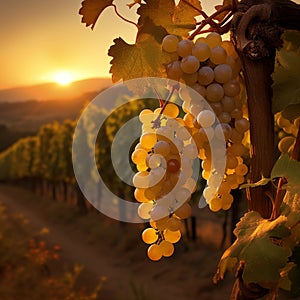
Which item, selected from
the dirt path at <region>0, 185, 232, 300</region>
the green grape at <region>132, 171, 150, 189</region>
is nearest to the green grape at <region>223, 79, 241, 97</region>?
the green grape at <region>132, 171, 150, 189</region>

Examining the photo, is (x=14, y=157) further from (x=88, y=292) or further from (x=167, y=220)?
(x=167, y=220)

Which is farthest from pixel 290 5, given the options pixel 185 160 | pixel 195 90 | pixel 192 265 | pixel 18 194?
pixel 18 194

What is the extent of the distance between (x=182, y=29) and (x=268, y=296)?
52cm

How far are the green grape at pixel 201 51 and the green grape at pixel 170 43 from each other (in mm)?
33

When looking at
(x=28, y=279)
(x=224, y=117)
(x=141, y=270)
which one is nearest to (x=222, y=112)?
(x=224, y=117)

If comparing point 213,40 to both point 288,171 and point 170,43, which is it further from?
point 288,171

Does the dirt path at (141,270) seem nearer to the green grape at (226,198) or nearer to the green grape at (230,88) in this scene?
the green grape at (226,198)

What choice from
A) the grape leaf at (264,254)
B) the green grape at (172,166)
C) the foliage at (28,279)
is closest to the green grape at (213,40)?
the green grape at (172,166)

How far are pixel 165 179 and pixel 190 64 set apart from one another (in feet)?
0.66

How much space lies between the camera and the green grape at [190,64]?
2.83ft

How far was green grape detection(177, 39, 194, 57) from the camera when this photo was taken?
876mm

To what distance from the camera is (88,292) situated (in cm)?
1051

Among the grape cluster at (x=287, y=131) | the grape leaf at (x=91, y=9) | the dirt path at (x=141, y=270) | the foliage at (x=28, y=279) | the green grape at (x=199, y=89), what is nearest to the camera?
the green grape at (x=199, y=89)

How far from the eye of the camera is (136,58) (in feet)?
3.15
